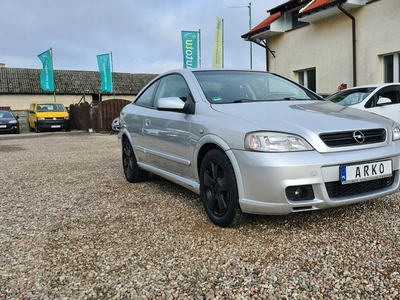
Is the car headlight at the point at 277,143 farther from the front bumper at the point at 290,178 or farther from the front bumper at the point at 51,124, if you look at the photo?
the front bumper at the point at 51,124

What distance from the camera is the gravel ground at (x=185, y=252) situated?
2.17 m

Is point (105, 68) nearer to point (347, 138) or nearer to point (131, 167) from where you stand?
point (131, 167)

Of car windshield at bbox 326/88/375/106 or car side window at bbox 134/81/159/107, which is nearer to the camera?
car side window at bbox 134/81/159/107

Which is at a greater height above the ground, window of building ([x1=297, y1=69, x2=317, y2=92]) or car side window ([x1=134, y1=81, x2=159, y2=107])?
window of building ([x1=297, y1=69, x2=317, y2=92])

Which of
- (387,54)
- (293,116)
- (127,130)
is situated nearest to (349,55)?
(387,54)

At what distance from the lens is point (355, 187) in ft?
9.36

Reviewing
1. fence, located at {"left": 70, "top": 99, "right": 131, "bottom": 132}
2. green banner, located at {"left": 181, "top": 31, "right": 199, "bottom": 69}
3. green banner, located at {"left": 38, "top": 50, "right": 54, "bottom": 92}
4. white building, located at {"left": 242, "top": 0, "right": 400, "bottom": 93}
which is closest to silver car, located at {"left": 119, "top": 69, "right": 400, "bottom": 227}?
white building, located at {"left": 242, "top": 0, "right": 400, "bottom": 93}

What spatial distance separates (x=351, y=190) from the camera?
2.84 metres

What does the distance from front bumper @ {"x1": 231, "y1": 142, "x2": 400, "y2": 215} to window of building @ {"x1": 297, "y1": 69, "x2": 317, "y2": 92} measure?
37.1ft

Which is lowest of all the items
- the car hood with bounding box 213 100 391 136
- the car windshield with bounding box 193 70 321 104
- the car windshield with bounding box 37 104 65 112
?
the car hood with bounding box 213 100 391 136

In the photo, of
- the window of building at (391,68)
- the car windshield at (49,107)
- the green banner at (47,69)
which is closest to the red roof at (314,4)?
the window of building at (391,68)

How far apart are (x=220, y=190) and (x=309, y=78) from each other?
11837mm

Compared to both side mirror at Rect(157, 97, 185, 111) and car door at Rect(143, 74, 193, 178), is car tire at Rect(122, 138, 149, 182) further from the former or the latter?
side mirror at Rect(157, 97, 185, 111)

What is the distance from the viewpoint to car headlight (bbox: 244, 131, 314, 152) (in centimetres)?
271
